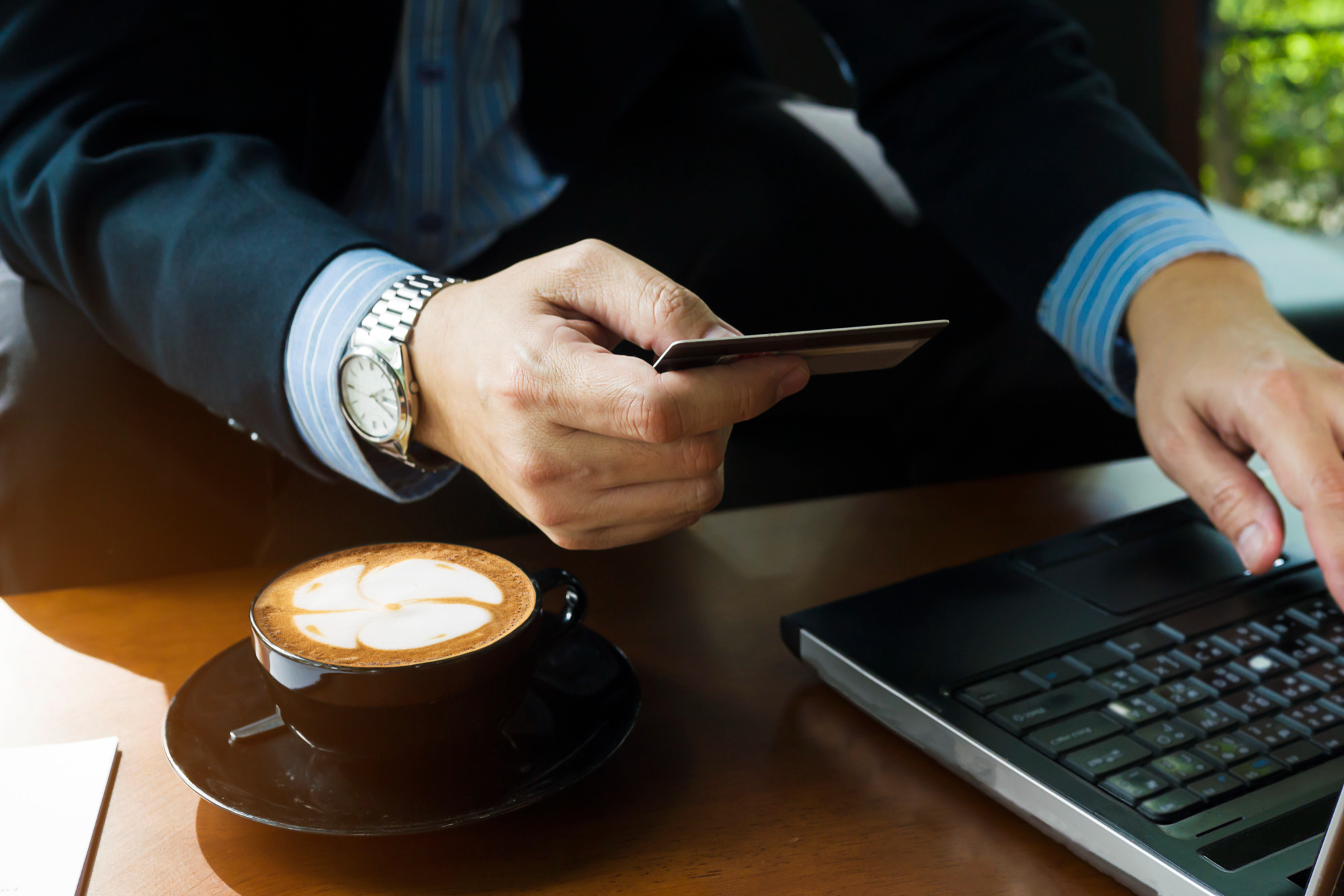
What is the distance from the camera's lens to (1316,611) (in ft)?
1.67

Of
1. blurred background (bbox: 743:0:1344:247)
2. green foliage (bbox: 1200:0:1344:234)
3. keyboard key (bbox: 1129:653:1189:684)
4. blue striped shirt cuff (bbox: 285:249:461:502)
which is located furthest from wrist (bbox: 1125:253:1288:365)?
green foliage (bbox: 1200:0:1344:234)

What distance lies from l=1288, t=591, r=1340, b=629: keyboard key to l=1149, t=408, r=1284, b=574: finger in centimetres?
2

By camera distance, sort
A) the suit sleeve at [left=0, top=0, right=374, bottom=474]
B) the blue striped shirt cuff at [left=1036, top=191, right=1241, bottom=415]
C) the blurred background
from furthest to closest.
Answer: the blurred background < the blue striped shirt cuff at [left=1036, top=191, right=1241, bottom=415] < the suit sleeve at [left=0, top=0, right=374, bottom=474]

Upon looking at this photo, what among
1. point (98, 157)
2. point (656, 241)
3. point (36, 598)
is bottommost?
point (36, 598)

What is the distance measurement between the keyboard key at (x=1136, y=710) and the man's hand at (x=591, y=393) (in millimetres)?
179

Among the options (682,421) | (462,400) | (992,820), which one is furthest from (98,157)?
(992,820)

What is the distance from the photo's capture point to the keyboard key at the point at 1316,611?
1.63ft

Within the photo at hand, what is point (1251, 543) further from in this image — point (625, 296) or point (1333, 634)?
point (625, 296)

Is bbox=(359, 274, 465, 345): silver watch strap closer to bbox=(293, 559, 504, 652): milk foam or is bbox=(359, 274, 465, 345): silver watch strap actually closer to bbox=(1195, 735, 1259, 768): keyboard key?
bbox=(293, 559, 504, 652): milk foam

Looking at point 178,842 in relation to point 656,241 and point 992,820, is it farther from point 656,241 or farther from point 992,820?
point 656,241

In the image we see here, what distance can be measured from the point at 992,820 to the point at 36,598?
1.66 ft

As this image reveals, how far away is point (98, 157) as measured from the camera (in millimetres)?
619

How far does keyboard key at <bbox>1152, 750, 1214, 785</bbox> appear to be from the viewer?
0.39m

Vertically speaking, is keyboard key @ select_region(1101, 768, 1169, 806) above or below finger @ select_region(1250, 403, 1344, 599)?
below
